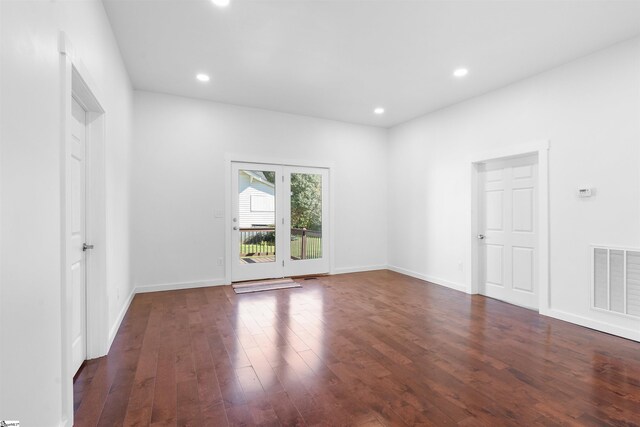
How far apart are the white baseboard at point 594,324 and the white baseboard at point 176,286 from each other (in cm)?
455

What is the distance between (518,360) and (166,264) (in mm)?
4554

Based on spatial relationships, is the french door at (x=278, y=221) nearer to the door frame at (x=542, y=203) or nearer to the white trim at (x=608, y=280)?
the door frame at (x=542, y=203)

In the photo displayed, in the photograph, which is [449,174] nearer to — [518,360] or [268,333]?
[518,360]

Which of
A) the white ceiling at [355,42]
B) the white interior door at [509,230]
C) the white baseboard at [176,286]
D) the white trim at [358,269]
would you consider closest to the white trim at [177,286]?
the white baseboard at [176,286]

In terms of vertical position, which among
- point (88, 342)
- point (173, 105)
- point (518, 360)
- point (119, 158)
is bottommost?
point (518, 360)

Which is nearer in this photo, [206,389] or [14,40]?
[14,40]

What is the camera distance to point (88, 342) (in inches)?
101

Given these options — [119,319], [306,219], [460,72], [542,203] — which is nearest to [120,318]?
[119,319]

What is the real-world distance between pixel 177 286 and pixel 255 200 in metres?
1.82

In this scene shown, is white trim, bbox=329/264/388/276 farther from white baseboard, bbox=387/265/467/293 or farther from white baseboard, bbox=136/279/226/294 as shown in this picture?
white baseboard, bbox=136/279/226/294

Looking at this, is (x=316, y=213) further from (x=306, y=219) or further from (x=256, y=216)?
(x=256, y=216)

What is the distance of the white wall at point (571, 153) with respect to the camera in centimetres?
312

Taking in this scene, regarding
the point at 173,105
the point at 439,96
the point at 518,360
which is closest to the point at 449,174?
the point at 439,96

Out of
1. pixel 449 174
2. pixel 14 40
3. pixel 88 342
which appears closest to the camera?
pixel 14 40
